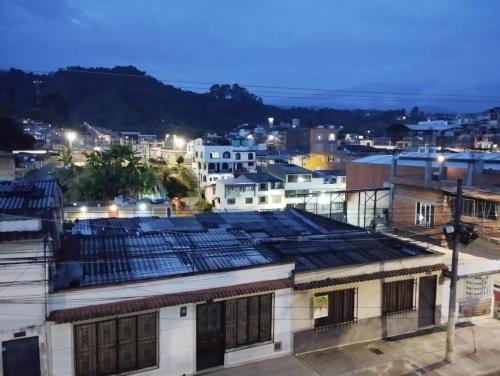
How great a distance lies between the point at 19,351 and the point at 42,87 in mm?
144063

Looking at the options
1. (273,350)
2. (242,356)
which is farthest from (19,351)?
(273,350)

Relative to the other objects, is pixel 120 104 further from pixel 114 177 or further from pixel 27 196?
pixel 27 196

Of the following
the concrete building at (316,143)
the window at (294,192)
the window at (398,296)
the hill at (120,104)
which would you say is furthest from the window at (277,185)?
the hill at (120,104)

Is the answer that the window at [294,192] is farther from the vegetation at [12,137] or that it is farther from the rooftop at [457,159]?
the vegetation at [12,137]

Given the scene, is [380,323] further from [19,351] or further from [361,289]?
[19,351]

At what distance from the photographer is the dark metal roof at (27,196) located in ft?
35.3

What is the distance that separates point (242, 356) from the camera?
1258 centimetres

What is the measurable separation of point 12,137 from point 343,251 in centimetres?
5858

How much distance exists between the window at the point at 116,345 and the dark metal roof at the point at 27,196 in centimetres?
352

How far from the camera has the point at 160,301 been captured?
10867 mm

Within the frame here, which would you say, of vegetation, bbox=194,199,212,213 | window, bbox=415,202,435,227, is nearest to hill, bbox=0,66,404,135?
vegetation, bbox=194,199,212,213

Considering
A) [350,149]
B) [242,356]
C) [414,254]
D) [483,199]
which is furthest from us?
[350,149]

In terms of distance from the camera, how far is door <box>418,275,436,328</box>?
15500 mm

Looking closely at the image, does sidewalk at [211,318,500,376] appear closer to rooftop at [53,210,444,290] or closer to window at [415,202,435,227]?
rooftop at [53,210,444,290]
